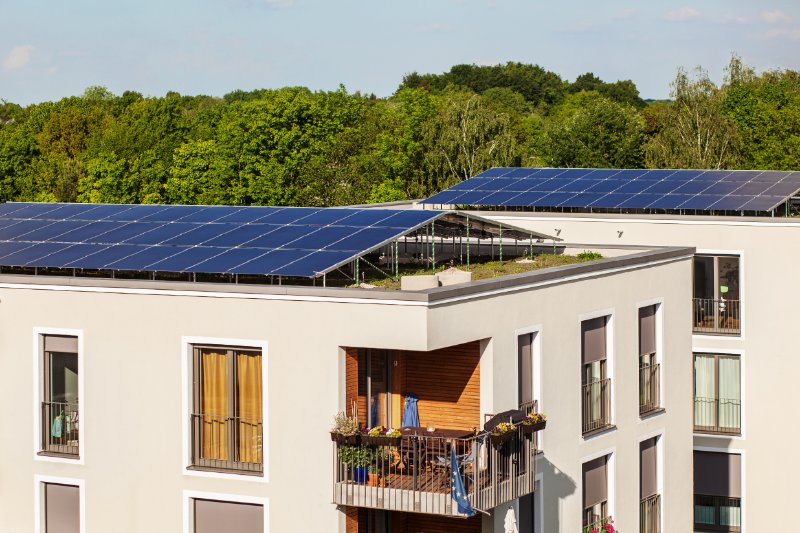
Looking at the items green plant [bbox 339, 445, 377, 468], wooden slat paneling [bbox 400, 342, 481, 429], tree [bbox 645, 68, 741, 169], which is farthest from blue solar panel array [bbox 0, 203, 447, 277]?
tree [bbox 645, 68, 741, 169]

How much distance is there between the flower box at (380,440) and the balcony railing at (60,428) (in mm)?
5991

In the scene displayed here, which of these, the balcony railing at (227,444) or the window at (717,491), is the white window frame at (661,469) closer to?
the window at (717,491)

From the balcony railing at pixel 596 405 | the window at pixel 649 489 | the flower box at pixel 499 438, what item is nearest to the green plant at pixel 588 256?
the balcony railing at pixel 596 405

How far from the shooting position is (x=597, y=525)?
2709cm

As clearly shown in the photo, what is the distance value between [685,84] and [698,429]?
2325 inches

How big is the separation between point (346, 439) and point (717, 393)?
17538 mm

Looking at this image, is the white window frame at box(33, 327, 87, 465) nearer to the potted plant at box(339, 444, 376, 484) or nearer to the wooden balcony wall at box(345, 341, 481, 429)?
the wooden balcony wall at box(345, 341, 481, 429)

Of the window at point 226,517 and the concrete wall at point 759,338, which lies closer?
the window at point 226,517

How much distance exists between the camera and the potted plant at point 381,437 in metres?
21.3

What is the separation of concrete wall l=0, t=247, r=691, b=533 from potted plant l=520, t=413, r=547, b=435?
2.26 ft

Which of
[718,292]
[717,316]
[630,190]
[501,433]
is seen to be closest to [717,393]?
[717,316]

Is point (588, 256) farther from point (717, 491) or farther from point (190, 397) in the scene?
point (190, 397)

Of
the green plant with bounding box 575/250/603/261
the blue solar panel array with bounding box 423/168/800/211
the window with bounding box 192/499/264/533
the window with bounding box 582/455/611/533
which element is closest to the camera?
the window with bounding box 192/499/264/533

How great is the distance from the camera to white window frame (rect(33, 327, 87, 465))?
24.1 meters
